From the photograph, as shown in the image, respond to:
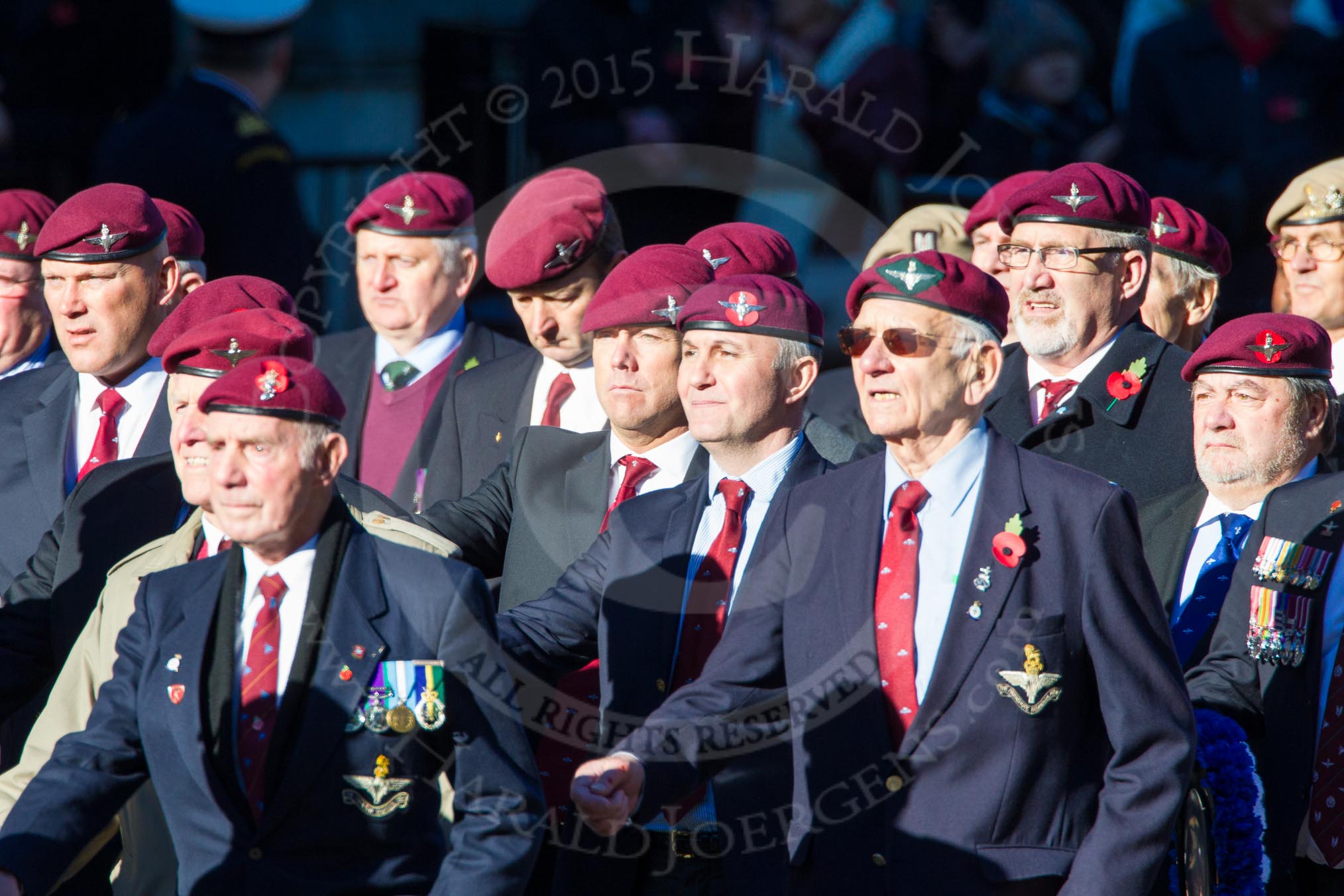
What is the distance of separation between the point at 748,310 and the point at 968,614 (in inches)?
43.8

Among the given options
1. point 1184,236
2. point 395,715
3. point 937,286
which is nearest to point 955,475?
point 937,286

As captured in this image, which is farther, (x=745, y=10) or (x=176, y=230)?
(x=745, y=10)

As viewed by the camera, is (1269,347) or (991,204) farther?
(991,204)

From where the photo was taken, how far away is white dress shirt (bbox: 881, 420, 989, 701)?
365cm

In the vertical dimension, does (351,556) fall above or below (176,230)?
below

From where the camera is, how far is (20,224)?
6375 millimetres

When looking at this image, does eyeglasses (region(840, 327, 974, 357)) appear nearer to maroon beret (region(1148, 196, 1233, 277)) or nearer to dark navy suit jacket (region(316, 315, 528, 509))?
maroon beret (region(1148, 196, 1233, 277))

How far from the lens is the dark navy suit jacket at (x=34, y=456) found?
535 cm

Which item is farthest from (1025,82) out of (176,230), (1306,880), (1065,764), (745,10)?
(1065,764)

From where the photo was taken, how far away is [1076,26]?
32.7 feet

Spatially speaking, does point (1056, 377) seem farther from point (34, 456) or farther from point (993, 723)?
point (34, 456)

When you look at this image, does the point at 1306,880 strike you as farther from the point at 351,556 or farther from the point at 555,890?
the point at 351,556

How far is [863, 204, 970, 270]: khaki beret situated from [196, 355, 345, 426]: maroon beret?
3.51 meters

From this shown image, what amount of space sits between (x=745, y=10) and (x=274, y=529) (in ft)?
21.1
